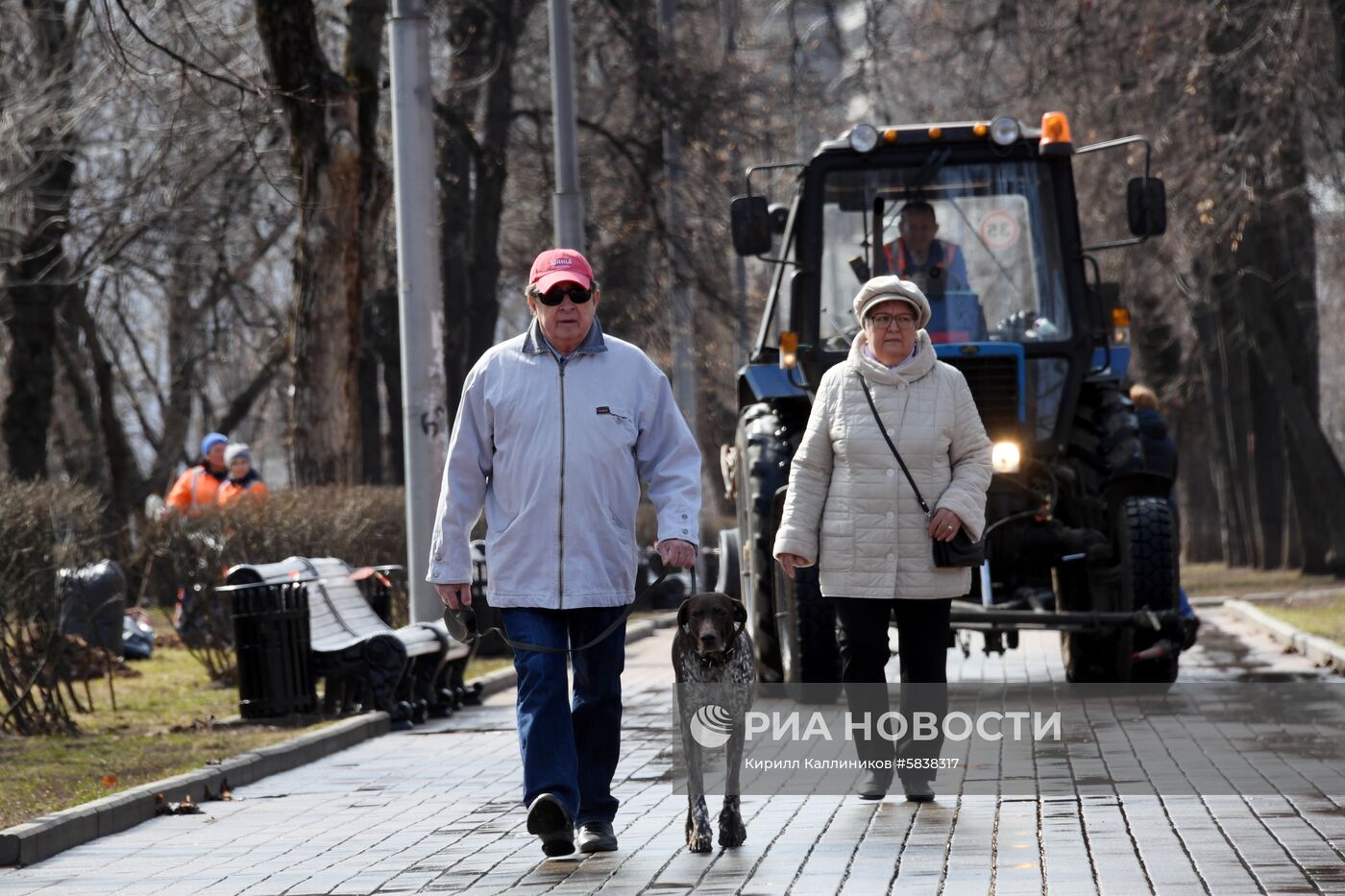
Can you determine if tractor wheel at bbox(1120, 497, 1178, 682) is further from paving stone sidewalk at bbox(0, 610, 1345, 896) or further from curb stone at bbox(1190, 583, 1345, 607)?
curb stone at bbox(1190, 583, 1345, 607)

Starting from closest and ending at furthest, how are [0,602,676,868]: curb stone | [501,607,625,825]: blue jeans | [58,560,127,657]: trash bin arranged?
[501,607,625,825]: blue jeans < [0,602,676,868]: curb stone < [58,560,127,657]: trash bin

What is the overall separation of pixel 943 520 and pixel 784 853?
1535 millimetres

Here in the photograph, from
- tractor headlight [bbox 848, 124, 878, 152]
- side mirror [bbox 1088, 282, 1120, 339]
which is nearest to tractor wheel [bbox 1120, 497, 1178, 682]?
side mirror [bbox 1088, 282, 1120, 339]

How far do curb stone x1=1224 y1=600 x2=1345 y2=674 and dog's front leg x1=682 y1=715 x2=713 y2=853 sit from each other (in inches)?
325

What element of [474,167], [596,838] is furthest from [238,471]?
[596,838]

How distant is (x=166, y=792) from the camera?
9.64 metres

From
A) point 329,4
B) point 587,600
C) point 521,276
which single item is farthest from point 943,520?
point 521,276

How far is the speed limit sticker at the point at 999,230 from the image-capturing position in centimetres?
1321

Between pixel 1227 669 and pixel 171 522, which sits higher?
pixel 171 522

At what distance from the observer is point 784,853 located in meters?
7.46

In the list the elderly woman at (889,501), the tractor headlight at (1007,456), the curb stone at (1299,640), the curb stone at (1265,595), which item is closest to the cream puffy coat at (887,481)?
the elderly woman at (889,501)

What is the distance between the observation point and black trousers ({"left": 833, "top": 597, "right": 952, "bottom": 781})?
857 centimetres

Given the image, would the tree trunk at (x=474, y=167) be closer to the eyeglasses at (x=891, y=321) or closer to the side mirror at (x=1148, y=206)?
the side mirror at (x=1148, y=206)

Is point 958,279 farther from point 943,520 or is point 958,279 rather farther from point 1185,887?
point 1185,887
